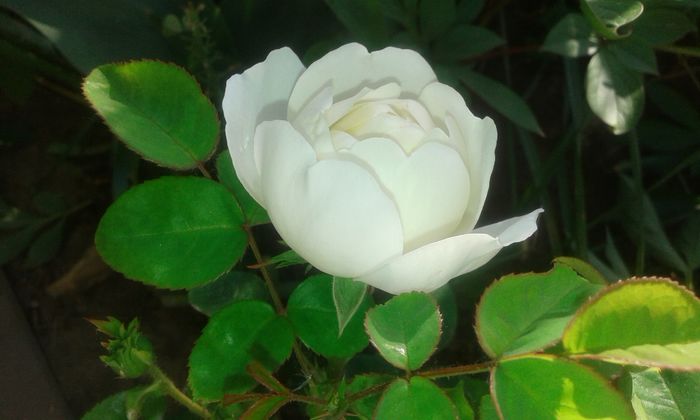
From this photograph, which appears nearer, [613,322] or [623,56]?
[613,322]

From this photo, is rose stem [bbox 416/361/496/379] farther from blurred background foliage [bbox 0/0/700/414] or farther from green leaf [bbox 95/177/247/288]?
blurred background foliage [bbox 0/0/700/414]

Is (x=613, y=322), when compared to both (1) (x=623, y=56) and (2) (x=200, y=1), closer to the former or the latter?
(1) (x=623, y=56)

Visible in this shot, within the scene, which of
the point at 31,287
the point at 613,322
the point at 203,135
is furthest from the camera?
the point at 31,287

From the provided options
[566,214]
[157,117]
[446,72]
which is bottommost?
[566,214]

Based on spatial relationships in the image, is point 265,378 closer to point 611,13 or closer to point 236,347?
point 236,347

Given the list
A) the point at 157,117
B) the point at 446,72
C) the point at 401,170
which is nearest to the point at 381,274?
the point at 401,170

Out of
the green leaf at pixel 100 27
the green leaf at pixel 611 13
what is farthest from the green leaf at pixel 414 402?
the green leaf at pixel 100 27

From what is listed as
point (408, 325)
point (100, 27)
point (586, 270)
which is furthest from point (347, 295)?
point (100, 27)
